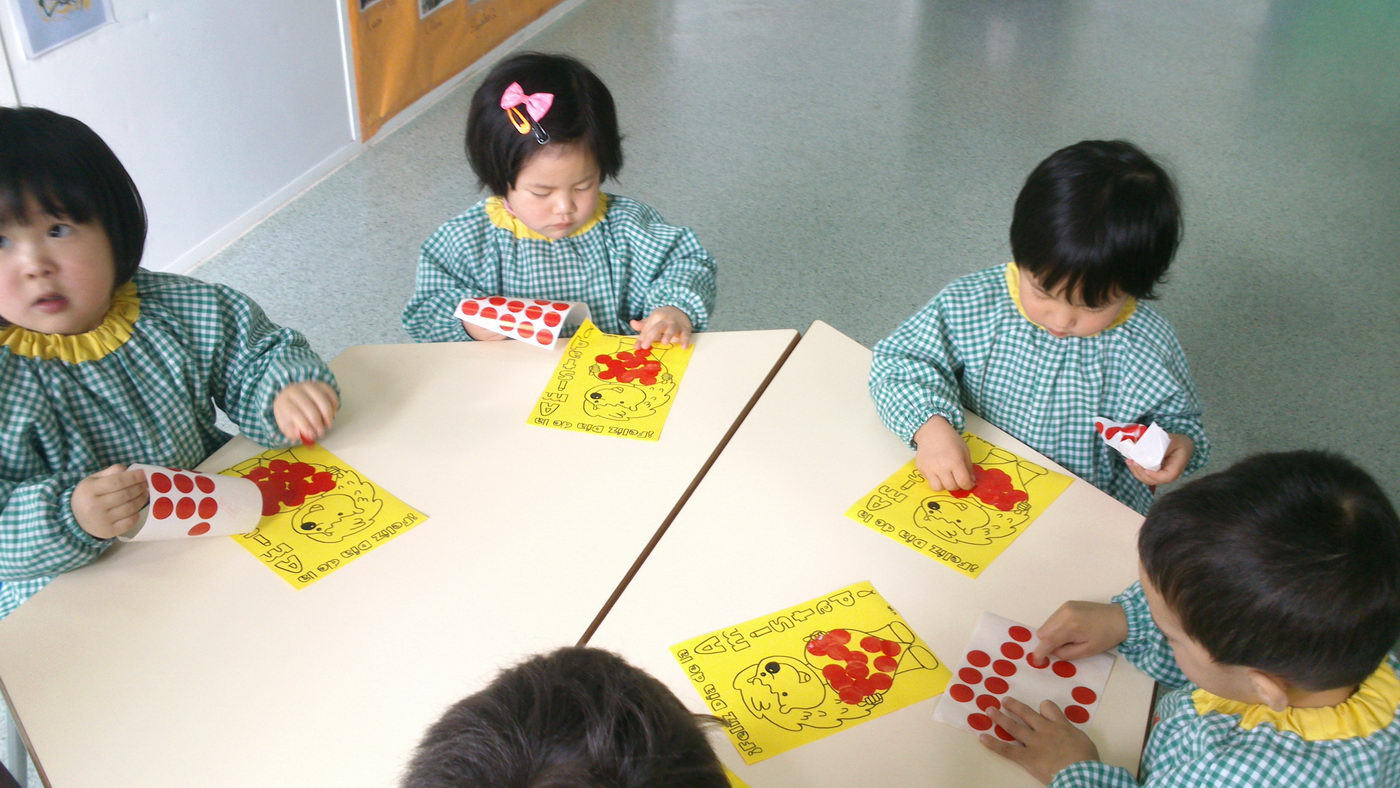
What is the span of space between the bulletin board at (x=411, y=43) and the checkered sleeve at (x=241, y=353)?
1.78 m

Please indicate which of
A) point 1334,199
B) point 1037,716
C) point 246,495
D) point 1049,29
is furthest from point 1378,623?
point 1049,29

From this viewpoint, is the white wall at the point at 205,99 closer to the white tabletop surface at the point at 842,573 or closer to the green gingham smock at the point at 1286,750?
the white tabletop surface at the point at 842,573

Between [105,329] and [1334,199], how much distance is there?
3159 mm

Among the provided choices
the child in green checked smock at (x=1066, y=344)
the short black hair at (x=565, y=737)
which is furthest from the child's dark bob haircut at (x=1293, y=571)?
the short black hair at (x=565, y=737)

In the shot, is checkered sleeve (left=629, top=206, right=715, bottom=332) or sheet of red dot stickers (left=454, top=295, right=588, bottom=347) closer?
sheet of red dot stickers (left=454, top=295, right=588, bottom=347)

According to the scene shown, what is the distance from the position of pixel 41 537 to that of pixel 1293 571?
112cm

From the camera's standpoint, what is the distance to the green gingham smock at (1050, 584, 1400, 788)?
90 centimetres

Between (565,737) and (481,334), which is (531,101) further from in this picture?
(565,737)

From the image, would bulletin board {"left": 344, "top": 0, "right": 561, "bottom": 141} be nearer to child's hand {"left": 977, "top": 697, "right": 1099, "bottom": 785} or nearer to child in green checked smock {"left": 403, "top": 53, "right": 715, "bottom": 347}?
child in green checked smock {"left": 403, "top": 53, "right": 715, "bottom": 347}

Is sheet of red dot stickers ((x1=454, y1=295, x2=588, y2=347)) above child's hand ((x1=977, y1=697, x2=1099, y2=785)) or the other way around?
above

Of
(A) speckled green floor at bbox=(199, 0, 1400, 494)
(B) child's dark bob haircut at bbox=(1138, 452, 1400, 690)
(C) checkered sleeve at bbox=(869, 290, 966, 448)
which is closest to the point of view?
(B) child's dark bob haircut at bbox=(1138, 452, 1400, 690)

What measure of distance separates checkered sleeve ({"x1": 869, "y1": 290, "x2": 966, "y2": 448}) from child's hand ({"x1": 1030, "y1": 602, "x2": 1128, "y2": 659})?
309 millimetres

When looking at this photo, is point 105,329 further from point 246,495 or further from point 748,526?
Answer: point 748,526

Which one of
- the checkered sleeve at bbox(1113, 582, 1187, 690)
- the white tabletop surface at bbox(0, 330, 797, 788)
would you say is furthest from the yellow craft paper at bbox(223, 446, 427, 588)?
the checkered sleeve at bbox(1113, 582, 1187, 690)
